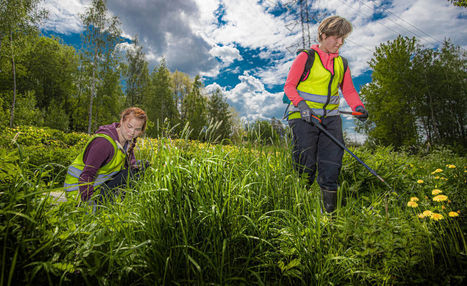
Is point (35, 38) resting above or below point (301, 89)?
above

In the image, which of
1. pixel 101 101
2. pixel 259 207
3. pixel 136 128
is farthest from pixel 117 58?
pixel 259 207

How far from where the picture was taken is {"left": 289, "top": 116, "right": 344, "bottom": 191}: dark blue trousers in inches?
100

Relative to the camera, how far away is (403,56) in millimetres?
23641

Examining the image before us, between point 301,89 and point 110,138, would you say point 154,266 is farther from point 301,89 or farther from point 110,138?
point 301,89

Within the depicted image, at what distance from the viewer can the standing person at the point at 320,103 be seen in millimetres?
2594

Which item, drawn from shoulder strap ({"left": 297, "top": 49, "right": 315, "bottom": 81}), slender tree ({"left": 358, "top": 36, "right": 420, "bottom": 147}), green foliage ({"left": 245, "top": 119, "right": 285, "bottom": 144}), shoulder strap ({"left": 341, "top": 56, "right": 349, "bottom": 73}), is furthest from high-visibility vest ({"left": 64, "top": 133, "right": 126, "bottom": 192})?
slender tree ({"left": 358, "top": 36, "right": 420, "bottom": 147})

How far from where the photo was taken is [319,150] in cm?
272

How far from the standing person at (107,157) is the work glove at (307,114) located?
193 centimetres

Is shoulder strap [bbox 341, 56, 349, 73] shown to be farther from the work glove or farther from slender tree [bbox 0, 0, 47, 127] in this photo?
slender tree [bbox 0, 0, 47, 127]

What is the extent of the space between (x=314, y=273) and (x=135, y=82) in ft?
122

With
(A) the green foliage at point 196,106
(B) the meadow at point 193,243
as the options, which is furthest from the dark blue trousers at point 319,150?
(A) the green foliage at point 196,106

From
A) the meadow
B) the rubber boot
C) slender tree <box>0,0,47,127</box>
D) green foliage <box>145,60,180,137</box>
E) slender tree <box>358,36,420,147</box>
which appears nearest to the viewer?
the meadow

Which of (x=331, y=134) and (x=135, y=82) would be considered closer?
(x=331, y=134)

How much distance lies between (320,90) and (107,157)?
9.08 feet
